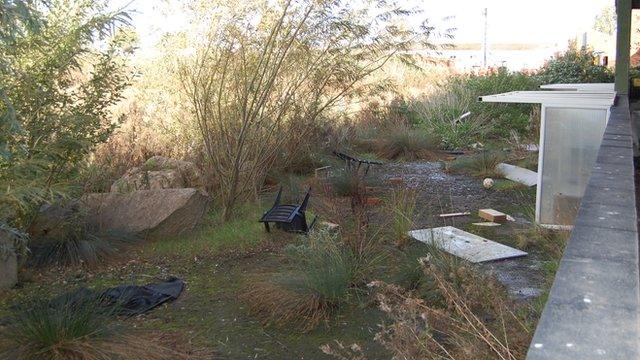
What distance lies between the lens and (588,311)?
1005mm

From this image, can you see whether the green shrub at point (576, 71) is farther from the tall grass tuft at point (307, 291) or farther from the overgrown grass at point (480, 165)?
the tall grass tuft at point (307, 291)

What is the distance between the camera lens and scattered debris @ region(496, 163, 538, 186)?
9992 millimetres

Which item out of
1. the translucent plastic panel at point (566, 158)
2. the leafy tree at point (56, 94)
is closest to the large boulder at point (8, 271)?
the leafy tree at point (56, 94)

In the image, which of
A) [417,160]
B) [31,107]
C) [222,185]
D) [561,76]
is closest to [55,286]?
[31,107]

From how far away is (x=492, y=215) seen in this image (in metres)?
7.65

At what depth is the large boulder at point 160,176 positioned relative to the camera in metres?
7.63

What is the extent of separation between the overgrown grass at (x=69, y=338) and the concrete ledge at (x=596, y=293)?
9.51ft

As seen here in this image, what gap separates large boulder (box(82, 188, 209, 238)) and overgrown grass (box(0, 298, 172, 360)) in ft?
8.65

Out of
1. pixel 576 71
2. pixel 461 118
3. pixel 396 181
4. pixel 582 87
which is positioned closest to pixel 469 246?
pixel 396 181

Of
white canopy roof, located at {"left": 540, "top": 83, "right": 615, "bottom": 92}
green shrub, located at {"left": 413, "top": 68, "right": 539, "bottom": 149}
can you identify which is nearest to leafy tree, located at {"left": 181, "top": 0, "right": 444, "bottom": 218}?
white canopy roof, located at {"left": 540, "top": 83, "right": 615, "bottom": 92}

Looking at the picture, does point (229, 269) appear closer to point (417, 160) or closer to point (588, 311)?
point (588, 311)

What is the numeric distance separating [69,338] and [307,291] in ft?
5.57

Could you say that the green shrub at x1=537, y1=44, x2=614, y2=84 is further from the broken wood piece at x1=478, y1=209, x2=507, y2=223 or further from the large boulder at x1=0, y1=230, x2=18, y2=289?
the large boulder at x1=0, y1=230, x2=18, y2=289

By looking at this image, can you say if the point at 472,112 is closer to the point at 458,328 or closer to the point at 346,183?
the point at 346,183
